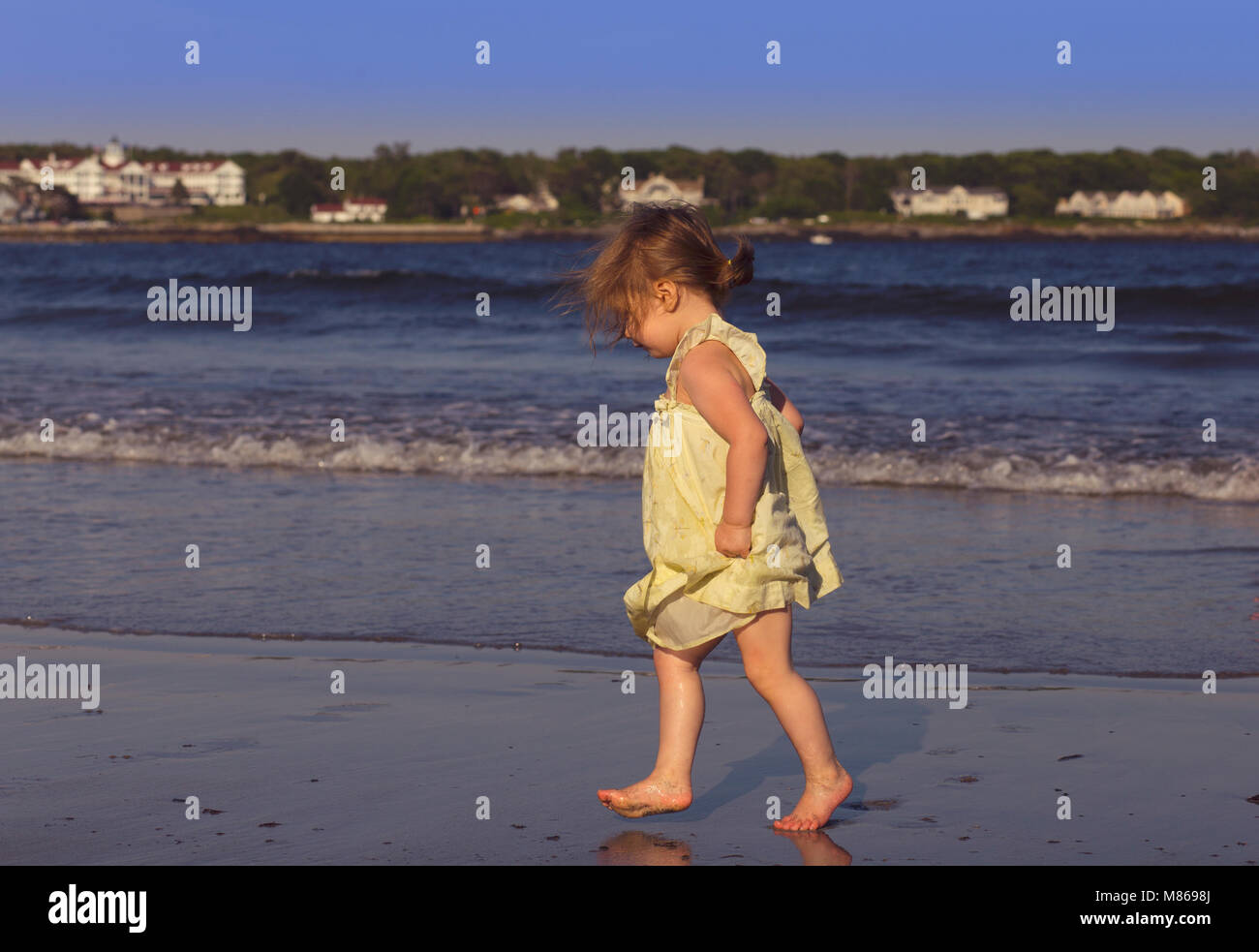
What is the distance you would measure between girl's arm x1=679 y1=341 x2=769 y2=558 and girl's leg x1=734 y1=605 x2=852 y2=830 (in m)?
0.23

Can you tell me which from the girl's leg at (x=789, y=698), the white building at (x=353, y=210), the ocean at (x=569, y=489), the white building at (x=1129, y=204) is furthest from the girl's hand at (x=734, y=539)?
the white building at (x=353, y=210)

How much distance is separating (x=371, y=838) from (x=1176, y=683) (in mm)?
2850

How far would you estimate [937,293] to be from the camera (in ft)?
90.3

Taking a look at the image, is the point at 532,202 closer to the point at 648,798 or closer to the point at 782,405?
the point at 782,405

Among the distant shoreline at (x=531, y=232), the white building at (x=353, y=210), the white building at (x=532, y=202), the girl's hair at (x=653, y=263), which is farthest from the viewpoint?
the white building at (x=353, y=210)

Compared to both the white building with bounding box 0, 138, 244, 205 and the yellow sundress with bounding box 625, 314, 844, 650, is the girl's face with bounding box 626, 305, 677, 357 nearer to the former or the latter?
the yellow sundress with bounding box 625, 314, 844, 650

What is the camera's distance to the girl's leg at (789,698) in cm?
344

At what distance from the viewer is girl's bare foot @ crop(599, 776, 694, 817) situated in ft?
11.3

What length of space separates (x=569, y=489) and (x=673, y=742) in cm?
564

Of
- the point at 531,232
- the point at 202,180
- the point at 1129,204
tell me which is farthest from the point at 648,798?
the point at 202,180

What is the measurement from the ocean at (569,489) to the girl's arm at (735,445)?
49.3 inches

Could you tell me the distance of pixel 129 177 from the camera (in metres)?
121

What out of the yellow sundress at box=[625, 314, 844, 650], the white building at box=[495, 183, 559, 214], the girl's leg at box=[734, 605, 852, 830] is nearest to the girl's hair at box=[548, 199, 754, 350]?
the yellow sundress at box=[625, 314, 844, 650]

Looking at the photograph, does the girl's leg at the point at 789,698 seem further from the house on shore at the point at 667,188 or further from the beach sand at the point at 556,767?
the house on shore at the point at 667,188
